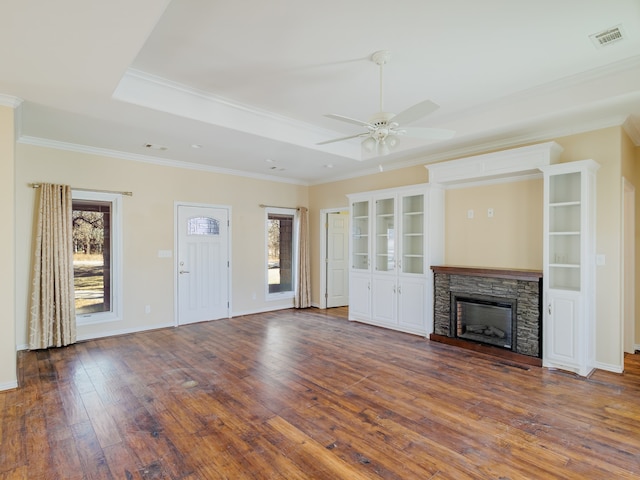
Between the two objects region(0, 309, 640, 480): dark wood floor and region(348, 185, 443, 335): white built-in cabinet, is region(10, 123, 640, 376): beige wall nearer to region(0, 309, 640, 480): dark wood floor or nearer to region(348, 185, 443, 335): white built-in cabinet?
region(348, 185, 443, 335): white built-in cabinet

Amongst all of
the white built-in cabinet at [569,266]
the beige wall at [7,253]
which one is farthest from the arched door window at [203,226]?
the white built-in cabinet at [569,266]

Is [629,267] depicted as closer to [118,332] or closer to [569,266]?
[569,266]

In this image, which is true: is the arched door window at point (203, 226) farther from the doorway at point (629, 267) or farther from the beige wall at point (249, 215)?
the doorway at point (629, 267)

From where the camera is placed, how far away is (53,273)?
4.57 meters

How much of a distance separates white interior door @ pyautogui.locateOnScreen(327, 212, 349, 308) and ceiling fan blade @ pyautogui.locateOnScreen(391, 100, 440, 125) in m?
4.60

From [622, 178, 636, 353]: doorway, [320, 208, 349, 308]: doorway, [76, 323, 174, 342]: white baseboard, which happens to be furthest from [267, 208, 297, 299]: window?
[622, 178, 636, 353]: doorway

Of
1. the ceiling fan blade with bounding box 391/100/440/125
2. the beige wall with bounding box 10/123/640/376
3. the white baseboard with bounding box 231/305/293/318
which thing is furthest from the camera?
the white baseboard with bounding box 231/305/293/318

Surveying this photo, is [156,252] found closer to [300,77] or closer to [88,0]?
[300,77]

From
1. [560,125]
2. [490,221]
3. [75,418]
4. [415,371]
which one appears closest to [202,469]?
[75,418]

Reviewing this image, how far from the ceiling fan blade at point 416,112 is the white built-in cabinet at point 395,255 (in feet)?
7.78

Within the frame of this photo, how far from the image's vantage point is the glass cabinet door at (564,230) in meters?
3.89

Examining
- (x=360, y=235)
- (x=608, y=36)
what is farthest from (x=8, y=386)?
(x=608, y=36)

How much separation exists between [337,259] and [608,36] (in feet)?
18.3

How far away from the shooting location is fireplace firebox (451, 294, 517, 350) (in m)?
4.28
